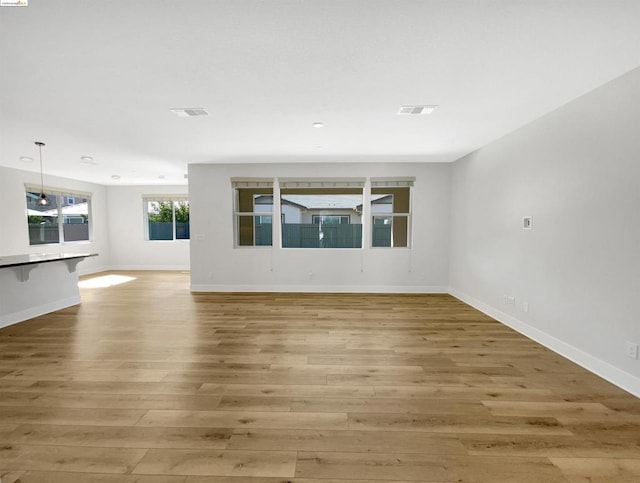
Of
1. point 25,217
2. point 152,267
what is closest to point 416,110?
point 25,217

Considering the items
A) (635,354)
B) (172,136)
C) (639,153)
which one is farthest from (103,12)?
(635,354)

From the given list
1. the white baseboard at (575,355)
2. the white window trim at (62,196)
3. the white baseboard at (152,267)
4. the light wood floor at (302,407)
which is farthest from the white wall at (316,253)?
the white window trim at (62,196)

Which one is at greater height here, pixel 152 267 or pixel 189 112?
pixel 189 112

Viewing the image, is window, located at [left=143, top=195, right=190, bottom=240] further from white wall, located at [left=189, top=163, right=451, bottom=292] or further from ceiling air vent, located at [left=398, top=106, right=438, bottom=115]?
ceiling air vent, located at [left=398, top=106, right=438, bottom=115]

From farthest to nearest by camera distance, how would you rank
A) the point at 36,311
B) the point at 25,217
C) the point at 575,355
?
the point at 25,217, the point at 36,311, the point at 575,355

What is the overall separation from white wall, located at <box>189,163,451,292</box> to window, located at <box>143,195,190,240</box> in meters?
3.50

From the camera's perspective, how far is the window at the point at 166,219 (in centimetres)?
905

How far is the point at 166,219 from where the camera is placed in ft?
30.0

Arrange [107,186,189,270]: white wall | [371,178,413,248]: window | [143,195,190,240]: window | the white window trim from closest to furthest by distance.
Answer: [371,178,413,248]: window
the white window trim
[107,186,189,270]: white wall
[143,195,190,240]: window

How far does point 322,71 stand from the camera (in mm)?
2434

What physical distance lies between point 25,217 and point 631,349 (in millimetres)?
10403

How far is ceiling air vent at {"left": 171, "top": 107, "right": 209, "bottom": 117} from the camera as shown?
10.5 ft

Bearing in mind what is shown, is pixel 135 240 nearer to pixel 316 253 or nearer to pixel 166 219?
pixel 166 219

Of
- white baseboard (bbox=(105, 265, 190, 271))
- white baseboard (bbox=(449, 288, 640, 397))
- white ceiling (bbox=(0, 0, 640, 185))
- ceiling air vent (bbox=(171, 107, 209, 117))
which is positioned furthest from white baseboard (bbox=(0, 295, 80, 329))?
white baseboard (bbox=(449, 288, 640, 397))
